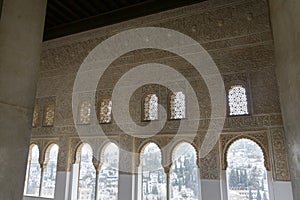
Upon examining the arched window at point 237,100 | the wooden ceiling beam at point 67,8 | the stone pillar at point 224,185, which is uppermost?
the wooden ceiling beam at point 67,8

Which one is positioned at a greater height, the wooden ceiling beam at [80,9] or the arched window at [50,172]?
the wooden ceiling beam at [80,9]

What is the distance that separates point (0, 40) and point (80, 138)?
4899 mm

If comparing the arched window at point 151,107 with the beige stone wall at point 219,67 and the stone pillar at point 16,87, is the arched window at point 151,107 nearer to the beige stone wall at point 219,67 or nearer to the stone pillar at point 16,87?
the beige stone wall at point 219,67

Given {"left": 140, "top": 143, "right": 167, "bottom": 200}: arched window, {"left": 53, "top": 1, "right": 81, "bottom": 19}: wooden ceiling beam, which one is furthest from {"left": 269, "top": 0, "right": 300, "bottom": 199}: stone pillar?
{"left": 53, "top": 1, "right": 81, "bottom": 19}: wooden ceiling beam

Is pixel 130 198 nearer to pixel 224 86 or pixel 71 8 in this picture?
pixel 224 86

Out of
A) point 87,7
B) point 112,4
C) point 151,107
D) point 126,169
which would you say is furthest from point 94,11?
point 126,169

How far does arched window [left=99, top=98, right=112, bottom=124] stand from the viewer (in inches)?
233

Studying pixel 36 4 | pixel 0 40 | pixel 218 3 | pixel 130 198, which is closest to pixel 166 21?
pixel 218 3

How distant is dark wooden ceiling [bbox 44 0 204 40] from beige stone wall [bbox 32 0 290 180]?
150 mm

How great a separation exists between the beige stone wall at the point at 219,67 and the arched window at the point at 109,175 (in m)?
0.27

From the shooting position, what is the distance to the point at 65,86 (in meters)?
6.60

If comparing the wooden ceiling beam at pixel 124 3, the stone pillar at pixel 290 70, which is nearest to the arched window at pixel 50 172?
the wooden ceiling beam at pixel 124 3

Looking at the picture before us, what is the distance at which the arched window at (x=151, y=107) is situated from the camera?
17.7ft

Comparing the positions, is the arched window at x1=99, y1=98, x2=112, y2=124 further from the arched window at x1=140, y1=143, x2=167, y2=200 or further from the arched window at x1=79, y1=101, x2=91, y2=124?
the arched window at x1=140, y1=143, x2=167, y2=200
